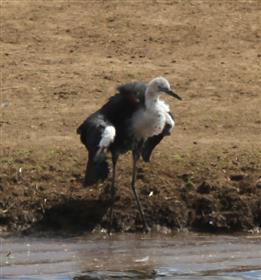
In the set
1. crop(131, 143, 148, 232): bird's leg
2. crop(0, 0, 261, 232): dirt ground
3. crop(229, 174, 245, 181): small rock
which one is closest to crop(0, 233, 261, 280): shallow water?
crop(131, 143, 148, 232): bird's leg

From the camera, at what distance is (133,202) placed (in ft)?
36.5

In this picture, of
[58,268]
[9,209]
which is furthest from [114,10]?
[58,268]

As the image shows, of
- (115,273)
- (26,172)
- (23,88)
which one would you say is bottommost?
(115,273)

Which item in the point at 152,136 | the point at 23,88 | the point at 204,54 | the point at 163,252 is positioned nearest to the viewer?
the point at 163,252

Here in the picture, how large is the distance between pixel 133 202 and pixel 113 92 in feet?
8.94

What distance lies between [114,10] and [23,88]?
8.37 feet

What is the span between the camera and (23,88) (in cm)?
1373

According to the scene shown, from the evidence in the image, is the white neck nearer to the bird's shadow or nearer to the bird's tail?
the bird's tail

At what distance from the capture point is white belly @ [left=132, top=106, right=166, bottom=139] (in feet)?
36.7

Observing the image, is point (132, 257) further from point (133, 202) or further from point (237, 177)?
point (237, 177)

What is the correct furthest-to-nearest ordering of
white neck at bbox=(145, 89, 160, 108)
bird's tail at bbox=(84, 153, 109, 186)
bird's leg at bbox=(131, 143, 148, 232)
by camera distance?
white neck at bbox=(145, 89, 160, 108) < bird's leg at bbox=(131, 143, 148, 232) < bird's tail at bbox=(84, 153, 109, 186)

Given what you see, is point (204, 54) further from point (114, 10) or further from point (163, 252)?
point (163, 252)

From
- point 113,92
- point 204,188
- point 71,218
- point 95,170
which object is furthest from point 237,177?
point 113,92

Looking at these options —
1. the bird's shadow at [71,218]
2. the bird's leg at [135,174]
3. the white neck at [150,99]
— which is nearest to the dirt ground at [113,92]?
the bird's shadow at [71,218]
